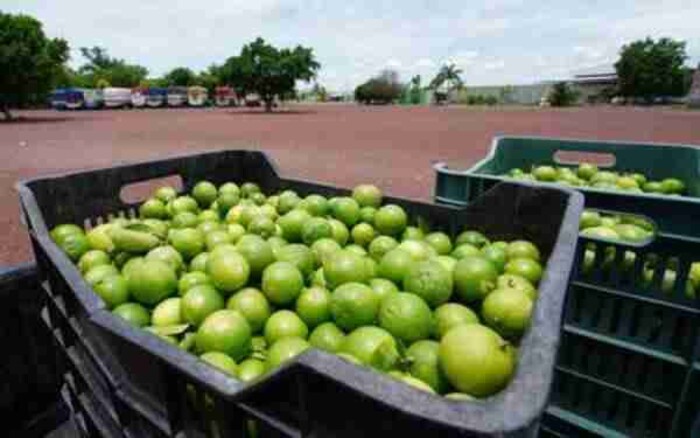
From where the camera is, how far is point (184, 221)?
2441 mm

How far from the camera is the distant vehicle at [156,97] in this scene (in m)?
50.5

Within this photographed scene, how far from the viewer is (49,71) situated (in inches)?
1055

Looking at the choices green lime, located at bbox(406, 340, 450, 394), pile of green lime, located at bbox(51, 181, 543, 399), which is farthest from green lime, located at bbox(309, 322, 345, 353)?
green lime, located at bbox(406, 340, 450, 394)

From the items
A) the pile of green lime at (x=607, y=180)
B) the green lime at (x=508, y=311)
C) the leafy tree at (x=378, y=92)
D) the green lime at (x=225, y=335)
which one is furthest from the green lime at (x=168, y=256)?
the leafy tree at (x=378, y=92)

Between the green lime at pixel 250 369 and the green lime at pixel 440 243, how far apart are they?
990 millimetres

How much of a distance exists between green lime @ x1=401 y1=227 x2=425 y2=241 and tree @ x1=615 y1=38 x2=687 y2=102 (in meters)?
79.3

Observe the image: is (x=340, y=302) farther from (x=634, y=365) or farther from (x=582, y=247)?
(x=634, y=365)

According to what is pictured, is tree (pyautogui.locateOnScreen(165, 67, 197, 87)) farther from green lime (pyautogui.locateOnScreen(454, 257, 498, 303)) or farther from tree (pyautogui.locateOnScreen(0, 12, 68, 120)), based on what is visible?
green lime (pyautogui.locateOnScreen(454, 257, 498, 303))

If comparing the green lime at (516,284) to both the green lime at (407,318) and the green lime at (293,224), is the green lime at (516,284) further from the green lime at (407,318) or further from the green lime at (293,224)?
the green lime at (293,224)

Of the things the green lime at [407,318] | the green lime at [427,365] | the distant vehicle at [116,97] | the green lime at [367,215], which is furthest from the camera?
the distant vehicle at [116,97]

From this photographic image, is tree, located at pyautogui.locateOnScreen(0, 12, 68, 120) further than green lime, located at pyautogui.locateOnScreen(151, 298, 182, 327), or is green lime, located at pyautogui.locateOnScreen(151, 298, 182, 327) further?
tree, located at pyautogui.locateOnScreen(0, 12, 68, 120)

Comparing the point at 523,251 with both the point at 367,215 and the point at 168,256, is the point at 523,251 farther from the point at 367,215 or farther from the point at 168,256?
the point at 168,256

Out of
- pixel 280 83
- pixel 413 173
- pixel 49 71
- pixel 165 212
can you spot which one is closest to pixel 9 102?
pixel 49 71

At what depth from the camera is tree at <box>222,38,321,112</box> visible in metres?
35.2
